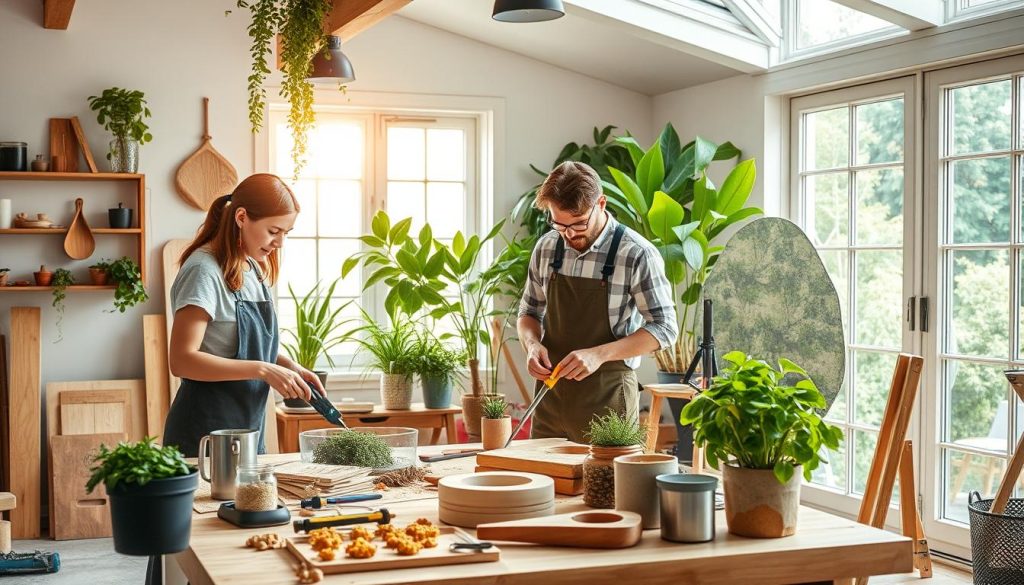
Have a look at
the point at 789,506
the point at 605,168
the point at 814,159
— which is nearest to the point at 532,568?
the point at 789,506

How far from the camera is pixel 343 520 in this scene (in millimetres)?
1975

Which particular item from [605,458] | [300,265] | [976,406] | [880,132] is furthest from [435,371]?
[605,458]

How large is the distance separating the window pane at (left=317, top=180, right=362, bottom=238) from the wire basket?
367 cm

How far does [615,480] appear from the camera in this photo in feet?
6.70

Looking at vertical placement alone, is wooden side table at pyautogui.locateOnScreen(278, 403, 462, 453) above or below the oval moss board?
below

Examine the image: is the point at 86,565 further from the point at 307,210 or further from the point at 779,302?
the point at 779,302

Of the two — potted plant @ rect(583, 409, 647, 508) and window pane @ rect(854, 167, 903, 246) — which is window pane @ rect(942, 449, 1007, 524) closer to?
window pane @ rect(854, 167, 903, 246)

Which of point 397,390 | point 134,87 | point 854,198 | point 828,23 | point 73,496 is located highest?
point 828,23

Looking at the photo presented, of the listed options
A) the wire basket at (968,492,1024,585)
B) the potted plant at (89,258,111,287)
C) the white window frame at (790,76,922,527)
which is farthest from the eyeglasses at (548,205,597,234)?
the potted plant at (89,258,111,287)

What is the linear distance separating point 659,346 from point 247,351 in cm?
122

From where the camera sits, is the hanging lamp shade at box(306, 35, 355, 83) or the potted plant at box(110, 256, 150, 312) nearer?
the hanging lamp shade at box(306, 35, 355, 83)

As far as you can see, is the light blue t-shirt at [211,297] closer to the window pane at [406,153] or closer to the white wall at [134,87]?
the white wall at [134,87]

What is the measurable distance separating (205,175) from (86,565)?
2.14 meters

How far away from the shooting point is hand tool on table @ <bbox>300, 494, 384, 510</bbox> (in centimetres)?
213
